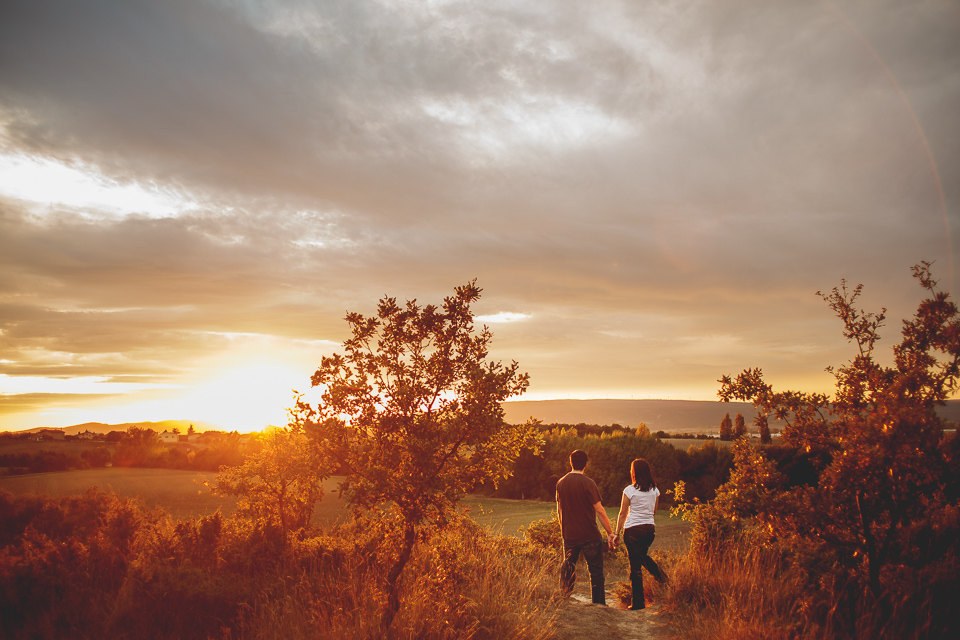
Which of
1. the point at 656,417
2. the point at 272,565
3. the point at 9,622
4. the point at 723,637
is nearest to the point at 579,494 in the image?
the point at 723,637

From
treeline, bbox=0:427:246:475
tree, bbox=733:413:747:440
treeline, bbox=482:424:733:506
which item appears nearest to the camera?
tree, bbox=733:413:747:440

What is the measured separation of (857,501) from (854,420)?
0.86 metres

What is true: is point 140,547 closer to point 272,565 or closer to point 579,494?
point 272,565

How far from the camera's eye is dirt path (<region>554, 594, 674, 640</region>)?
20.5 feet

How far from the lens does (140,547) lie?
26.3 feet

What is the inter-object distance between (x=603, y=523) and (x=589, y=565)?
651 mm

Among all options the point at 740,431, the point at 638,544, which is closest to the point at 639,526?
the point at 638,544

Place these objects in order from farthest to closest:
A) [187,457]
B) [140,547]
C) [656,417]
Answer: [656,417], [187,457], [140,547]

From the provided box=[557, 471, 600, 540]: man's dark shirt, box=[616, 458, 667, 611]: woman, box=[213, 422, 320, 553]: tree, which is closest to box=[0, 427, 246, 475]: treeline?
box=[213, 422, 320, 553]: tree

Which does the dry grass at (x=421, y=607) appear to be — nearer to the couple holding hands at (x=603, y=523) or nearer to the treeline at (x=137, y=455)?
the couple holding hands at (x=603, y=523)

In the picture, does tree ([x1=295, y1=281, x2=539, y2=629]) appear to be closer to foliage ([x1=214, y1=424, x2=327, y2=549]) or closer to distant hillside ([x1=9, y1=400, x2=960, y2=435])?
foliage ([x1=214, y1=424, x2=327, y2=549])

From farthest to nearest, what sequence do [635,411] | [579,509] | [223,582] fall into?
[635,411], [579,509], [223,582]

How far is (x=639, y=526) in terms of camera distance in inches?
304

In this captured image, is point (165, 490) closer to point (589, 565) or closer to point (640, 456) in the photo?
point (589, 565)
